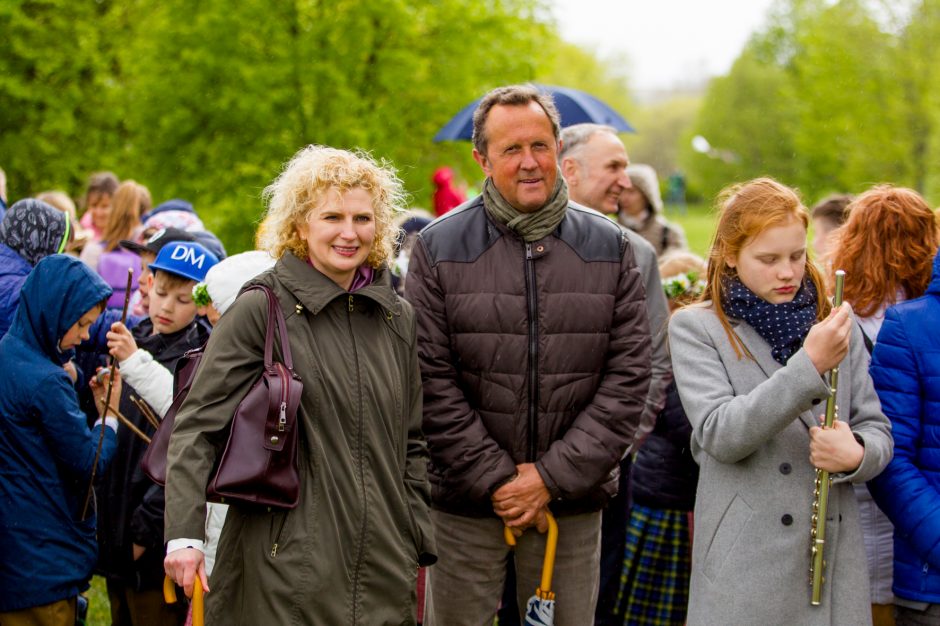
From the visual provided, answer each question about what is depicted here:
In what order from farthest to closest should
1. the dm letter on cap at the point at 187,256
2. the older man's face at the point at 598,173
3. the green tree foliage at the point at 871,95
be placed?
the green tree foliage at the point at 871,95 < the older man's face at the point at 598,173 < the dm letter on cap at the point at 187,256

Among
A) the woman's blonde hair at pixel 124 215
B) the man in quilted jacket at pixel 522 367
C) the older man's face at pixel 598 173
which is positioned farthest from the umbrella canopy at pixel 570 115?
the man in quilted jacket at pixel 522 367

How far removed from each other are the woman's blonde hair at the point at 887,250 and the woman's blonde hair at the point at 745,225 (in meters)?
0.70

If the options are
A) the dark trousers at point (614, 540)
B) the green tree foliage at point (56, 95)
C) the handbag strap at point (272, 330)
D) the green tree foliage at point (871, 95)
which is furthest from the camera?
the green tree foliage at point (871, 95)

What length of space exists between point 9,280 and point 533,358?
2764 mm

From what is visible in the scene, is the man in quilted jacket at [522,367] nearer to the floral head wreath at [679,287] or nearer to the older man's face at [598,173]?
the older man's face at [598,173]

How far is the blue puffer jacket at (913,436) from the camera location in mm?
3859

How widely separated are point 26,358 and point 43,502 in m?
0.61

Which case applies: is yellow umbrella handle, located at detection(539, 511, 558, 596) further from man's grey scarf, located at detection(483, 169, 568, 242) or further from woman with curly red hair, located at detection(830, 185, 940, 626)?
woman with curly red hair, located at detection(830, 185, 940, 626)

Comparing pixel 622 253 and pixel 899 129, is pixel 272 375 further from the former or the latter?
pixel 899 129

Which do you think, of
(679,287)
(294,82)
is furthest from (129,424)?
(294,82)

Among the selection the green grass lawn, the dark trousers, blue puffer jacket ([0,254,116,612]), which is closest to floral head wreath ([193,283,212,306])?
blue puffer jacket ([0,254,116,612])

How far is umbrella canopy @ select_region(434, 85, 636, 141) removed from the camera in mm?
7344

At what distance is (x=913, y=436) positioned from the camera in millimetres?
3926

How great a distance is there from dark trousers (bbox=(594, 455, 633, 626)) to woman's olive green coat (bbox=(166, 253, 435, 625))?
2138 mm
